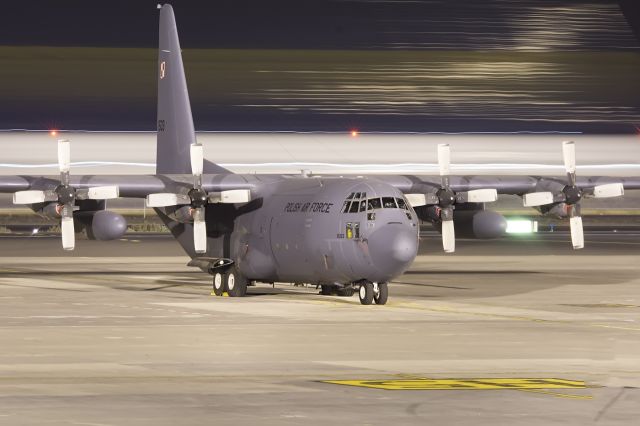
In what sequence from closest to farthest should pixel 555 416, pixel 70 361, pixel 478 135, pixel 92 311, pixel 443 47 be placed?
pixel 555 416 → pixel 70 361 → pixel 92 311 → pixel 478 135 → pixel 443 47

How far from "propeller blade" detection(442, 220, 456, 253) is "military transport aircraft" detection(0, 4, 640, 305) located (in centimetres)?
5

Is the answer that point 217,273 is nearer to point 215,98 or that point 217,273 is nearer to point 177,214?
point 177,214


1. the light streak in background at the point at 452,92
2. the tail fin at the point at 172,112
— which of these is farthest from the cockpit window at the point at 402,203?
the light streak in background at the point at 452,92

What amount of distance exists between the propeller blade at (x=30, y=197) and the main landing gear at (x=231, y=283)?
4.95 meters

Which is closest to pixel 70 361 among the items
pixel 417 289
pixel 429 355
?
pixel 429 355

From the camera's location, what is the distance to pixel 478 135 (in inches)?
2707

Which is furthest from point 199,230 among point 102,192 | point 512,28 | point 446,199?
point 512,28

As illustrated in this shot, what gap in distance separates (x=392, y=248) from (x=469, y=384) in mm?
11705

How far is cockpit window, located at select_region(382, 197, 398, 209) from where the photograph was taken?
96.3 feet

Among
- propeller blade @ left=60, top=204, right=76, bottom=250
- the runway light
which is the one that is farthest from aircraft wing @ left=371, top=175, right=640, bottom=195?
the runway light

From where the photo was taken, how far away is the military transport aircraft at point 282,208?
2941cm

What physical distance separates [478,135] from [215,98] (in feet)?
48.0

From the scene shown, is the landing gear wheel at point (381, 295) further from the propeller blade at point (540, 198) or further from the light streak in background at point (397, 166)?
the light streak in background at point (397, 166)

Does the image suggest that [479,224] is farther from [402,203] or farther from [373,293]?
[373,293]
